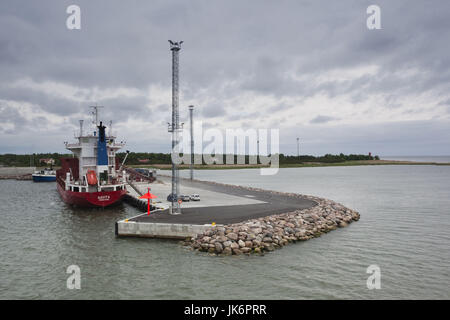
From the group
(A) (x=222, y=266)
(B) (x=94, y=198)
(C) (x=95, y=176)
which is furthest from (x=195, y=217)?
(C) (x=95, y=176)

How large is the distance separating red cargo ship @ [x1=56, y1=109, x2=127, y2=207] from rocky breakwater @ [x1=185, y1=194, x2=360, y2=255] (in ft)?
70.1

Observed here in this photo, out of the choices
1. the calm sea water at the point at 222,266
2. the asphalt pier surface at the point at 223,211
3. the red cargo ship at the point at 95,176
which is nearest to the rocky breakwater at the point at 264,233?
the calm sea water at the point at 222,266

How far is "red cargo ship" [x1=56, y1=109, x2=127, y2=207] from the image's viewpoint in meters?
39.4

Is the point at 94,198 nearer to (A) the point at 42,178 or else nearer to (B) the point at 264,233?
(B) the point at 264,233

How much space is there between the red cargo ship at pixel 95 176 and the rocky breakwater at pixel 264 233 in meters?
21.4

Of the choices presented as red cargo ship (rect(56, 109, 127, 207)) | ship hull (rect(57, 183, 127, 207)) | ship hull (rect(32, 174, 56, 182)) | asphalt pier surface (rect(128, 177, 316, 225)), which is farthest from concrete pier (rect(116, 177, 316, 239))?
ship hull (rect(32, 174, 56, 182))

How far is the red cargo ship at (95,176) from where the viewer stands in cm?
3941

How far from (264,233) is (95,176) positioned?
2760 cm

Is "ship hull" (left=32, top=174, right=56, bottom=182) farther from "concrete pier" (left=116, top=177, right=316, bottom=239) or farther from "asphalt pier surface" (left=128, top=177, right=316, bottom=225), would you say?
"asphalt pier surface" (left=128, top=177, right=316, bottom=225)
